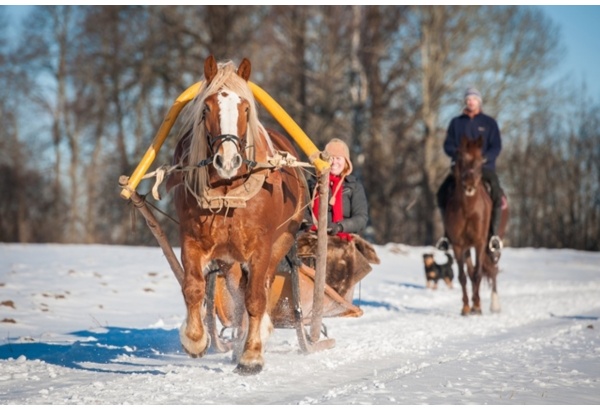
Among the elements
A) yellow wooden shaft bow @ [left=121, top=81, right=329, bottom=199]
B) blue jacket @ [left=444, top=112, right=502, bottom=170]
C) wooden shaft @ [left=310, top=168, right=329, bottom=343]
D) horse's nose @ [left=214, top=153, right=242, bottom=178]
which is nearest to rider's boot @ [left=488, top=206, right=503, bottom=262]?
blue jacket @ [left=444, top=112, right=502, bottom=170]

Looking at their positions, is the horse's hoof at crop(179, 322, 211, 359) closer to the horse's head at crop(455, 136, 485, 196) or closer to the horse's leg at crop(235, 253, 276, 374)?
the horse's leg at crop(235, 253, 276, 374)

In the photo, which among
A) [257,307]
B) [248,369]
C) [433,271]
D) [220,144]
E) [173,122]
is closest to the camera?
[220,144]

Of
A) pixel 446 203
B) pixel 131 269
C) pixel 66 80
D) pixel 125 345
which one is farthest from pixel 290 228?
pixel 66 80

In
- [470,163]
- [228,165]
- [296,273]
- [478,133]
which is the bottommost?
[296,273]

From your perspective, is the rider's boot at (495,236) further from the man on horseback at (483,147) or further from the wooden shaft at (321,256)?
the wooden shaft at (321,256)

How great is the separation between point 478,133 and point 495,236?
1658 mm

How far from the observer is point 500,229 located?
13383 mm

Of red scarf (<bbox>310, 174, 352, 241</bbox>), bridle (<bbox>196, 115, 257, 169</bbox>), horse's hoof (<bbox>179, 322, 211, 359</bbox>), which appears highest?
Result: bridle (<bbox>196, 115, 257, 169</bbox>)

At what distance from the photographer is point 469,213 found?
12719mm

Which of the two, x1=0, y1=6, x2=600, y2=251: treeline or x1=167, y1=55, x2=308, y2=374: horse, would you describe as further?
x1=0, y1=6, x2=600, y2=251: treeline

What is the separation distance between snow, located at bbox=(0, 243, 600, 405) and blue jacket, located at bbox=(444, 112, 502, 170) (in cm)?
241

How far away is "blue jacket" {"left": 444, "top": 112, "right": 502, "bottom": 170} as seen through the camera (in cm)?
1315

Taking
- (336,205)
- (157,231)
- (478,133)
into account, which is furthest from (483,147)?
(157,231)

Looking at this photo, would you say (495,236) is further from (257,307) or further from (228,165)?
(228,165)
